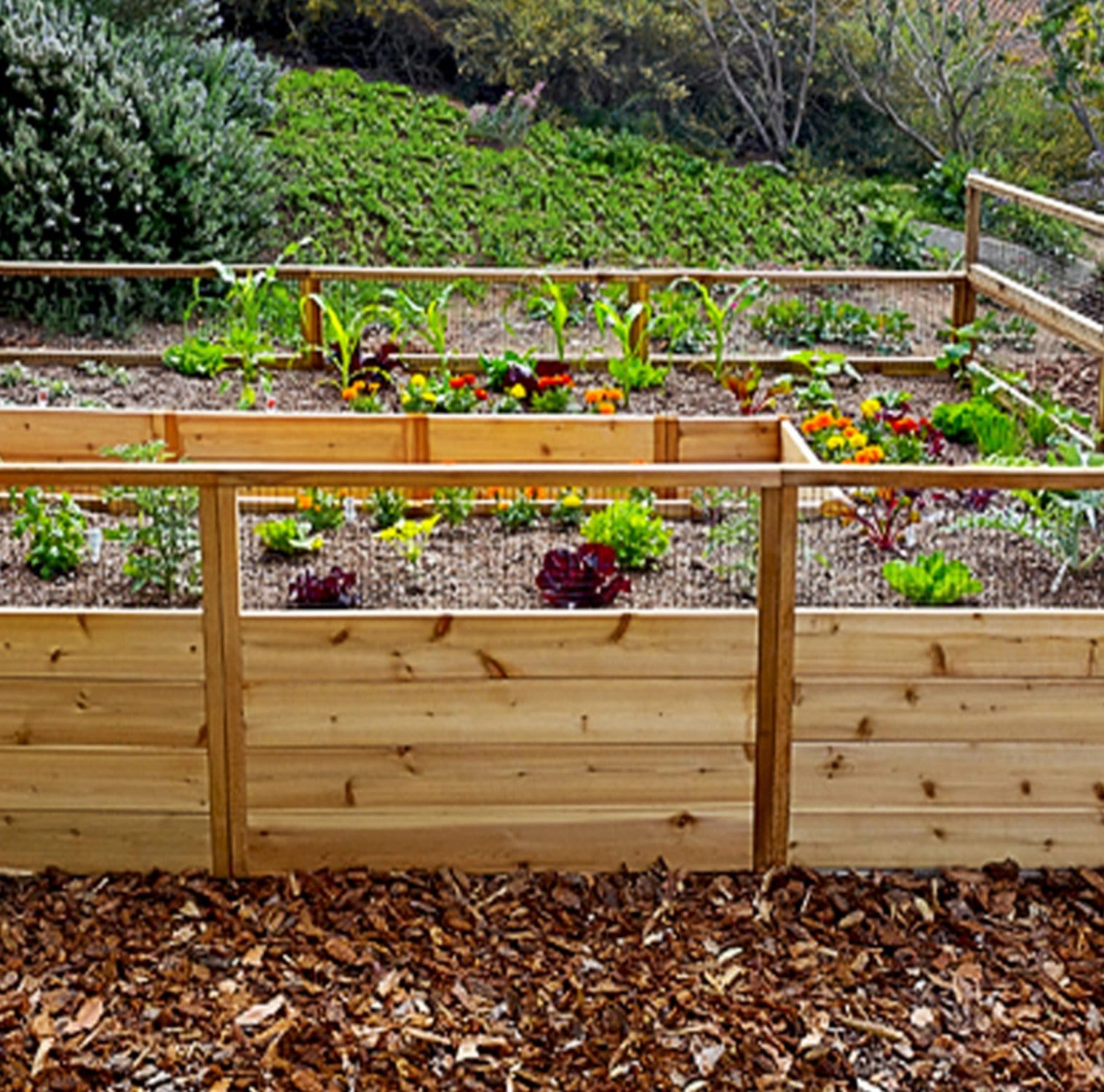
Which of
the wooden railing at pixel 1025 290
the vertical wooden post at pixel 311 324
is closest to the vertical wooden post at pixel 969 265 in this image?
the wooden railing at pixel 1025 290

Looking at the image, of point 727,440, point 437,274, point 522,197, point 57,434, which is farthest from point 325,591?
point 522,197

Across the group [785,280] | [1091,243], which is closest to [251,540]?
[785,280]

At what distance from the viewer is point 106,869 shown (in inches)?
146

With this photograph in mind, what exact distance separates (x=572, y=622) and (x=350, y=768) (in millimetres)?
550

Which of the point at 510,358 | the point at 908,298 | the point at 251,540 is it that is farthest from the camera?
the point at 908,298

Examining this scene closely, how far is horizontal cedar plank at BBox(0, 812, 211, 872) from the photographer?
3.68m

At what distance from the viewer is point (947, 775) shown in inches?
145

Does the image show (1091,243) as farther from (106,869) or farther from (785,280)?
(106,869)

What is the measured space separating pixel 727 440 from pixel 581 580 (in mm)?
1982

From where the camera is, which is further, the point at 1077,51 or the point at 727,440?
the point at 1077,51

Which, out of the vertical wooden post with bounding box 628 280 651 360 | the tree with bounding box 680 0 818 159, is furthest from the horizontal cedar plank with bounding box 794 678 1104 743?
the tree with bounding box 680 0 818 159

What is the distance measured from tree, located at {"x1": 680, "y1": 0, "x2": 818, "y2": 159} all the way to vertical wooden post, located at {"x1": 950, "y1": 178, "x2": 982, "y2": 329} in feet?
19.3

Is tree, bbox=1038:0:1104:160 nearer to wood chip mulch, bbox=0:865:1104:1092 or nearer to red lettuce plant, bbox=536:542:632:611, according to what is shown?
red lettuce plant, bbox=536:542:632:611

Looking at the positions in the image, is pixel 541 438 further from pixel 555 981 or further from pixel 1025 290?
pixel 1025 290
